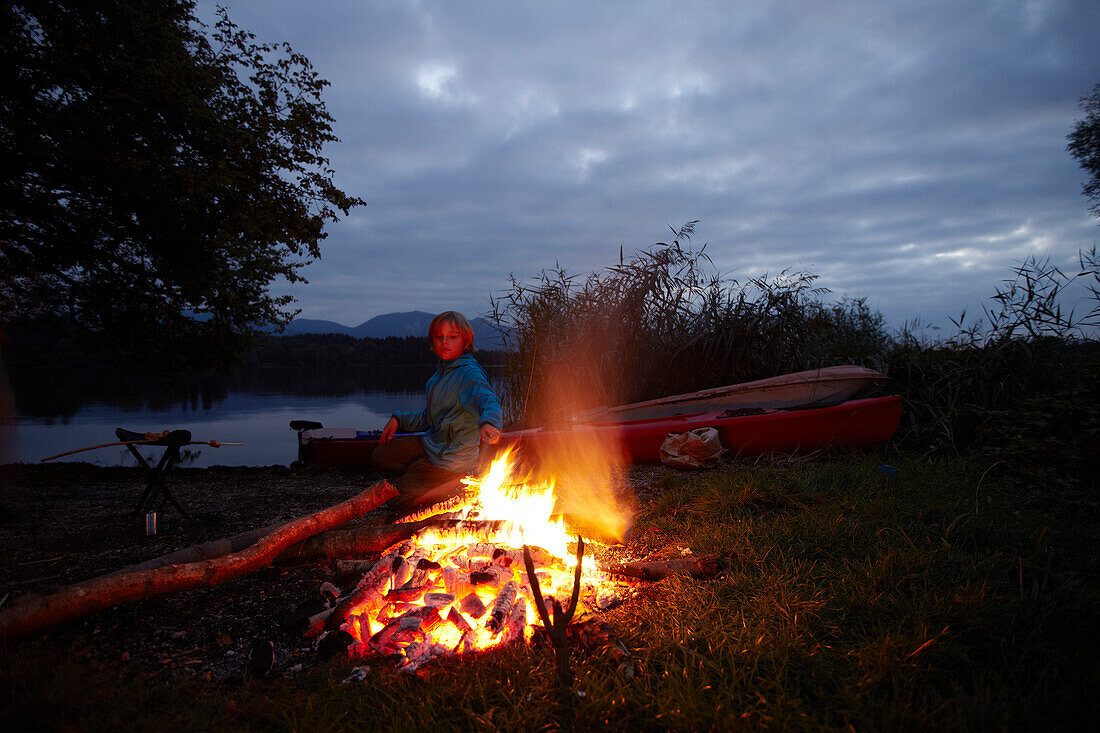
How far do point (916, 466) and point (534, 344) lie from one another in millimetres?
5358

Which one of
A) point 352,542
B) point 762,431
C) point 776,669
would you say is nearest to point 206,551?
point 352,542

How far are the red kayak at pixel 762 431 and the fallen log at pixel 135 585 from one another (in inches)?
124

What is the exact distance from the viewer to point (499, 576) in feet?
7.99

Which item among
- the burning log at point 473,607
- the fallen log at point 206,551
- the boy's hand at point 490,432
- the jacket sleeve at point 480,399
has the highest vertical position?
the jacket sleeve at point 480,399

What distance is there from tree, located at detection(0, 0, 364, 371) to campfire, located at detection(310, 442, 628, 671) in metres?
6.53

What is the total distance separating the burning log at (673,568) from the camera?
2.73 metres

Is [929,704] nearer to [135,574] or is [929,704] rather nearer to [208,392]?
[135,574]

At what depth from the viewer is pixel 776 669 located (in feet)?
6.27

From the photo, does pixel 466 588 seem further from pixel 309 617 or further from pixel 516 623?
pixel 309 617

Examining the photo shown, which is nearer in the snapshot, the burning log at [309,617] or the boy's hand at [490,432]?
the burning log at [309,617]

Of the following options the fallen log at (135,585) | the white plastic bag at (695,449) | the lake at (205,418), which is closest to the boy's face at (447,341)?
the fallen log at (135,585)

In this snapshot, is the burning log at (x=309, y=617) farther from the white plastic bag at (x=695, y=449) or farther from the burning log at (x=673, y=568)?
the white plastic bag at (x=695, y=449)

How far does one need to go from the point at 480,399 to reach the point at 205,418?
19942mm

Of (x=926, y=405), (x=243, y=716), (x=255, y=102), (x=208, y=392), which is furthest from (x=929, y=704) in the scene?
(x=208, y=392)
